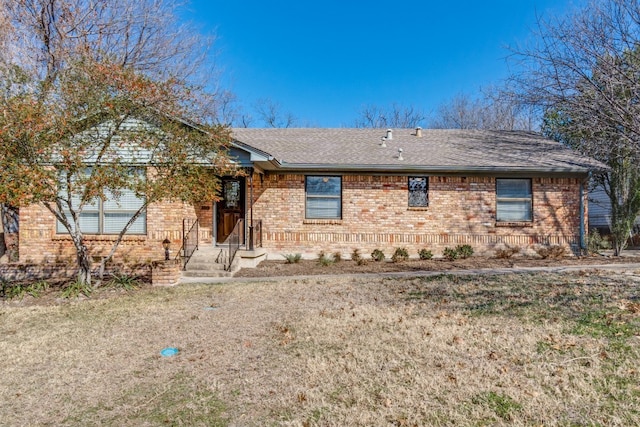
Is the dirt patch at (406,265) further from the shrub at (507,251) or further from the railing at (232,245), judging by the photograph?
the railing at (232,245)

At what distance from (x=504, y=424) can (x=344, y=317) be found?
126 inches

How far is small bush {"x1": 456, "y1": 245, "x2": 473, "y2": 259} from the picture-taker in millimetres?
12141

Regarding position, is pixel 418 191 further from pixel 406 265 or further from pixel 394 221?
pixel 406 265

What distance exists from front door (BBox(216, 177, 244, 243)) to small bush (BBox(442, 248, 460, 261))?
6500 millimetres

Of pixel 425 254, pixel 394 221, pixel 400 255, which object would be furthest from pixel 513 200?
pixel 400 255

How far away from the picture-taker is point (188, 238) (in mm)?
11031

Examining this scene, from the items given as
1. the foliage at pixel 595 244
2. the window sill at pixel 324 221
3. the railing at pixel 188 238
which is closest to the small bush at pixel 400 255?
the window sill at pixel 324 221

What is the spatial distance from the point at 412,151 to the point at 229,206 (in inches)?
257

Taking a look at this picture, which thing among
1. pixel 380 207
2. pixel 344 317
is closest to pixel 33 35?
pixel 380 207

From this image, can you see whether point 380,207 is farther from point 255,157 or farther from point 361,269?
point 255,157

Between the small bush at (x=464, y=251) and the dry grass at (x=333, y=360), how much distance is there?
4.62 m

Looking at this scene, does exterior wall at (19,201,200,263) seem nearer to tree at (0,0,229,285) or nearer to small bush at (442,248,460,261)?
tree at (0,0,229,285)

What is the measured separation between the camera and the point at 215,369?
4258 millimetres

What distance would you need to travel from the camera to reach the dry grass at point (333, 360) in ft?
10.8
